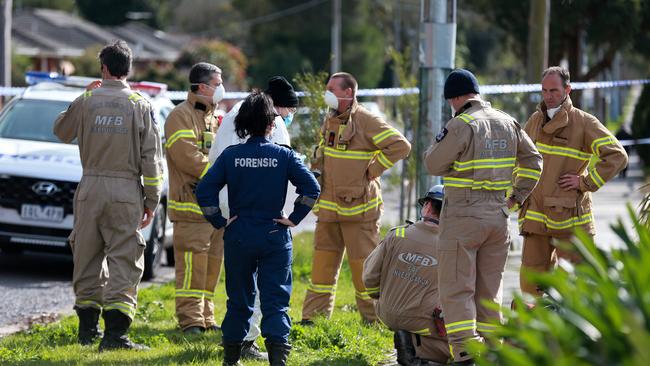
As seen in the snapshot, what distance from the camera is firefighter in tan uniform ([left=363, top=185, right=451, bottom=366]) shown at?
728 cm

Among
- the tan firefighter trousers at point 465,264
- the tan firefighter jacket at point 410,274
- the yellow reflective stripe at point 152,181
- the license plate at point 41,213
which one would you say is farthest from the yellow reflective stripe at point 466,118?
the license plate at point 41,213

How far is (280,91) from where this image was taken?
7605 millimetres

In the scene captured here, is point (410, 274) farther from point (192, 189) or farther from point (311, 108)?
point (311, 108)

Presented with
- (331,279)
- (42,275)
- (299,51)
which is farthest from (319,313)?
(299,51)

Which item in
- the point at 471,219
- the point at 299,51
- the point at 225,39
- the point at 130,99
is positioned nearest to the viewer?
the point at 471,219

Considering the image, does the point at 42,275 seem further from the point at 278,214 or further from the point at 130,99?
the point at 278,214

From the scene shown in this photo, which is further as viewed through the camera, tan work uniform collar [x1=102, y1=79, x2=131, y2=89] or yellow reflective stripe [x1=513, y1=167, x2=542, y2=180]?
tan work uniform collar [x1=102, y1=79, x2=131, y2=89]

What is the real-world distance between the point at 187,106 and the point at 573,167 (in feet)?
9.33

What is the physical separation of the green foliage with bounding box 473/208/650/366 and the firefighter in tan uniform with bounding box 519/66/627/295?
4418mm

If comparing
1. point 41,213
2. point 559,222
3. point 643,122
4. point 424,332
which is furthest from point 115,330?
point 643,122

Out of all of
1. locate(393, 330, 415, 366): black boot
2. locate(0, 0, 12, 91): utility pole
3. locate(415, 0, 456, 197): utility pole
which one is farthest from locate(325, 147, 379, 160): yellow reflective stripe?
locate(0, 0, 12, 91): utility pole

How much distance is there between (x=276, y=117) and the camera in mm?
7105

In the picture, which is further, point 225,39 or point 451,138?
point 225,39

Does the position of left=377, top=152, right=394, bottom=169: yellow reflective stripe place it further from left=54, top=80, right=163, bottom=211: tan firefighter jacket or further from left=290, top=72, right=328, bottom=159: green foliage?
left=290, top=72, right=328, bottom=159: green foliage
